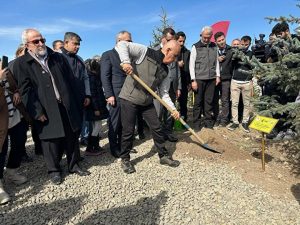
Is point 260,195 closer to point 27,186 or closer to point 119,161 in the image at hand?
point 119,161

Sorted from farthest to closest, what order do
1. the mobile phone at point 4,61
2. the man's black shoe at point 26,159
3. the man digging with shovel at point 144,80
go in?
the man's black shoe at point 26,159 → the man digging with shovel at point 144,80 → the mobile phone at point 4,61

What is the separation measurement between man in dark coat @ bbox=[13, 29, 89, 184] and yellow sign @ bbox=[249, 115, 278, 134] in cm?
273

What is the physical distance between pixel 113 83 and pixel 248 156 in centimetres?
270

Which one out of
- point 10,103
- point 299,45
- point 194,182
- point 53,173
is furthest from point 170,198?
point 299,45

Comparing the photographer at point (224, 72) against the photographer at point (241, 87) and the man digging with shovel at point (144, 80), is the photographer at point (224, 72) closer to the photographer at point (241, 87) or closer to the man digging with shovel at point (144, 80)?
the photographer at point (241, 87)

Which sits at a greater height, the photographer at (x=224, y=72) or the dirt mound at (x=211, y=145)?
the photographer at (x=224, y=72)

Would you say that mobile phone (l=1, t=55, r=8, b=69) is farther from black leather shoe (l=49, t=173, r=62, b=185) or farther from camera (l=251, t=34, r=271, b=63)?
camera (l=251, t=34, r=271, b=63)

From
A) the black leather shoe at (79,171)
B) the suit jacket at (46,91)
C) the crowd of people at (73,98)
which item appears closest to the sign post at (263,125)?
the crowd of people at (73,98)

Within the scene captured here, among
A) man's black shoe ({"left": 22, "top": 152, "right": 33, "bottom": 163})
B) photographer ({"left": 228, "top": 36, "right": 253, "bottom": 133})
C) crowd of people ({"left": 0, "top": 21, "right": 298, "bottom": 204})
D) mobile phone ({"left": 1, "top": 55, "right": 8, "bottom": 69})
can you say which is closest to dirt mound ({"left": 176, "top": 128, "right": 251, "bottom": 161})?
crowd of people ({"left": 0, "top": 21, "right": 298, "bottom": 204})

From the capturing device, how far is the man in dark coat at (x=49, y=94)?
4.12 meters

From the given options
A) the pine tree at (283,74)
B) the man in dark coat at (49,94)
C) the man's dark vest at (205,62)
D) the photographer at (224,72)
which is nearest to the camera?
the man in dark coat at (49,94)

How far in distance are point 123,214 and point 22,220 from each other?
114 cm

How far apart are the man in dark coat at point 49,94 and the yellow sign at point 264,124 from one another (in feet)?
8.97

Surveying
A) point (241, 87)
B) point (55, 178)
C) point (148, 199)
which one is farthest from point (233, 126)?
point (55, 178)
